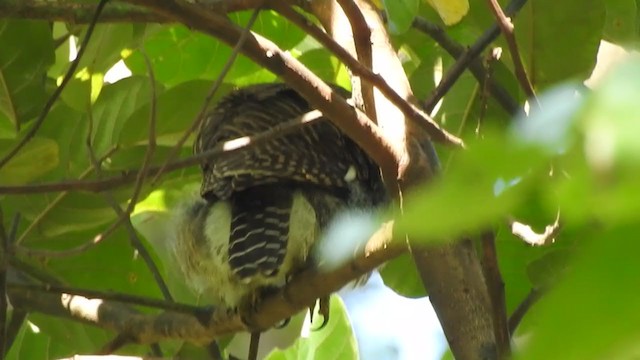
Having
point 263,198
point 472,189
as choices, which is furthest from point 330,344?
point 472,189

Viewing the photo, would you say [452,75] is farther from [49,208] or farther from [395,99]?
[49,208]

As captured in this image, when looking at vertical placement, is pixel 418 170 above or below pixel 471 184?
below

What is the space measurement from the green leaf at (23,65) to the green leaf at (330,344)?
0.63 meters

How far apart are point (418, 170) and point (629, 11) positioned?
2.80 feet

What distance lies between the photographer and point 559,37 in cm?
153

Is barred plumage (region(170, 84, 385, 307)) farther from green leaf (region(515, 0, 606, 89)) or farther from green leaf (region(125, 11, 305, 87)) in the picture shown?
green leaf (region(515, 0, 606, 89))

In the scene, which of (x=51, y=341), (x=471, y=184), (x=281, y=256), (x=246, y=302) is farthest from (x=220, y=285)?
(x=471, y=184)

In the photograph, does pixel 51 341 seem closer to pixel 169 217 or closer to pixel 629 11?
pixel 169 217

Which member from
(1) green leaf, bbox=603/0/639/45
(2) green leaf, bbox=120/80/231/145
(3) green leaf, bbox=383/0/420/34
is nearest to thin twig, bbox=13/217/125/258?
(2) green leaf, bbox=120/80/231/145

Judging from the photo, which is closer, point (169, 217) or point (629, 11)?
point (629, 11)

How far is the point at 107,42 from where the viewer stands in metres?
1.73

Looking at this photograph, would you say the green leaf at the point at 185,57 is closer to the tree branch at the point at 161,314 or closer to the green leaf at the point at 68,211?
the green leaf at the point at 68,211

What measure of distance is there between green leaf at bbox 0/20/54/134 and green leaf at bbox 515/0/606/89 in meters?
0.81

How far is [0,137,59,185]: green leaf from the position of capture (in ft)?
5.26
